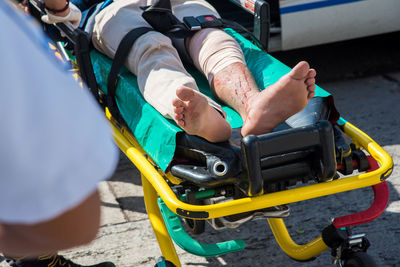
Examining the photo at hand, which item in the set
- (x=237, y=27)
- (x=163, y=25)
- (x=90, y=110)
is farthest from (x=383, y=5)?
(x=90, y=110)

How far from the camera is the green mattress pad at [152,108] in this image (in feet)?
6.32

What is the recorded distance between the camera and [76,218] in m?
0.69

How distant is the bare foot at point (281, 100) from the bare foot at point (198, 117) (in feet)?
A: 0.32

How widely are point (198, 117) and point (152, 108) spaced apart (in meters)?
0.40

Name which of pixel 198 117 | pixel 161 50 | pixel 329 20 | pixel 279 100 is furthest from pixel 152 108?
pixel 329 20

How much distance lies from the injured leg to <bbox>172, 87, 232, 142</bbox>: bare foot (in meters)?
0.10

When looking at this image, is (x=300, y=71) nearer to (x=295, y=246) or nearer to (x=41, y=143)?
(x=295, y=246)

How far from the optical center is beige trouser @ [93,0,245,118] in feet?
6.76

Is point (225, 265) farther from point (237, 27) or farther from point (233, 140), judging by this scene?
point (237, 27)

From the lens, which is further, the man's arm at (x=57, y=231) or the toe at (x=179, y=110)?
the toe at (x=179, y=110)

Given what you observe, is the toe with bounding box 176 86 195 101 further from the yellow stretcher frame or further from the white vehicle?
the white vehicle

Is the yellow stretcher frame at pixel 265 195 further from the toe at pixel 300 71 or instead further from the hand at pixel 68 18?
the hand at pixel 68 18

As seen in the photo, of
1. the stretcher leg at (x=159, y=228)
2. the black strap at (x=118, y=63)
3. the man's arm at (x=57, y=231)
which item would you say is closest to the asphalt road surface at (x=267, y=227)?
the stretcher leg at (x=159, y=228)

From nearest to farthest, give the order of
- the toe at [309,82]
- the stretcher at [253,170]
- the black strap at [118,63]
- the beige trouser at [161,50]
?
the stretcher at [253,170] → the toe at [309,82] → the beige trouser at [161,50] → the black strap at [118,63]
